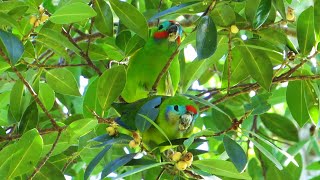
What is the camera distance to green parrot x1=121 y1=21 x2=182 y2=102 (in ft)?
7.66

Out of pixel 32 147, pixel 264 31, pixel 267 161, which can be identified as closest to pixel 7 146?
pixel 32 147

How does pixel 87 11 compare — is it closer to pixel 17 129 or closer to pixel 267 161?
pixel 17 129

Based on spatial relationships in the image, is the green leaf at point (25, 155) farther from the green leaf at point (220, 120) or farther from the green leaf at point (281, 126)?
the green leaf at point (281, 126)

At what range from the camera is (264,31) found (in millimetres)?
1890

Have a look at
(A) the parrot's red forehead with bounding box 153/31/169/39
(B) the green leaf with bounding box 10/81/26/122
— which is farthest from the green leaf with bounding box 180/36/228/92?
(B) the green leaf with bounding box 10/81/26/122

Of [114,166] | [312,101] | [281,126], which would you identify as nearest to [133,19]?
[114,166]

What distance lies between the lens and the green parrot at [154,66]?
7.66 ft

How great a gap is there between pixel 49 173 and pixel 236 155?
62 cm

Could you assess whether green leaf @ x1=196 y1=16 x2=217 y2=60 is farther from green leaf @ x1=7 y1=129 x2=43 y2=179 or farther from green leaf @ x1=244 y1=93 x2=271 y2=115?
green leaf @ x1=7 y1=129 x2=43 y2=179

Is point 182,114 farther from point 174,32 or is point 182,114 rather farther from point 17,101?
point 174,32

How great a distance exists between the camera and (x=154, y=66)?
96.3 inches

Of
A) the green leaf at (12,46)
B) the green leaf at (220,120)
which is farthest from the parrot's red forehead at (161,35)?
the green leaf at (12,46)

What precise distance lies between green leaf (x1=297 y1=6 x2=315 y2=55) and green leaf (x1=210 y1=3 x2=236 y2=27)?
0.21 m

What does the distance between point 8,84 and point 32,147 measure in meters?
0.70
